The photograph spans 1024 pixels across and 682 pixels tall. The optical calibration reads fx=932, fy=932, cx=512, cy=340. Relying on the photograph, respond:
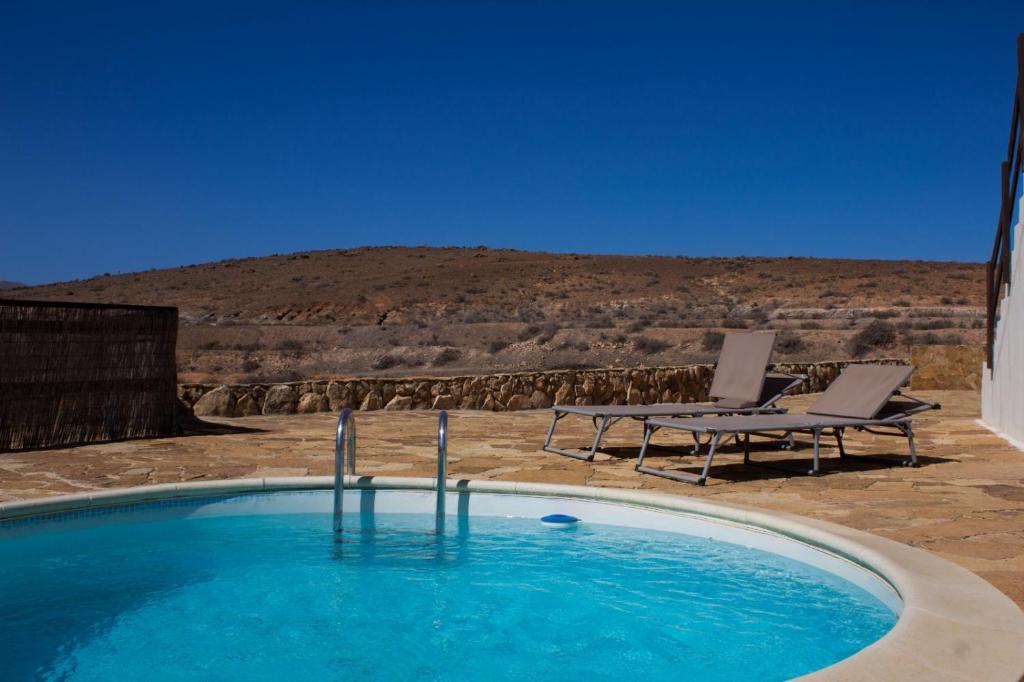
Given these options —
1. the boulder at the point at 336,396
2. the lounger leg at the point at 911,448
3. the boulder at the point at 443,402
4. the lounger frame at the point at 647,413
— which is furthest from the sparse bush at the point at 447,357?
the lounger leg at the point at 911,448

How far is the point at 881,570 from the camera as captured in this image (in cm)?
430

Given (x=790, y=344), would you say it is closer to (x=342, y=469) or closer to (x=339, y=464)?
(x=342, y=469)

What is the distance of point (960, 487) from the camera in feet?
21.6

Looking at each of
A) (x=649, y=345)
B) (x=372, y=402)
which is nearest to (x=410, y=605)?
(x=372, y=402)

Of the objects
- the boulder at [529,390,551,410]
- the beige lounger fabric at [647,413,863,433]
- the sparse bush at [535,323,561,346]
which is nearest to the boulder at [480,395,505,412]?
the boulder at [529,390,551,410]

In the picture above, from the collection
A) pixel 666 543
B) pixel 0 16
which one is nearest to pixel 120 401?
pixel 666 543

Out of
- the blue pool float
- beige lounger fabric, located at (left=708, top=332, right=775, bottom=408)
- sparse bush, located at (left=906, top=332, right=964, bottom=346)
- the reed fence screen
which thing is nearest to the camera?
the blue pool float

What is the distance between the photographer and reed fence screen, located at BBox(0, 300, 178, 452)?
882 centimetres

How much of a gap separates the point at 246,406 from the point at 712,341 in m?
14.6

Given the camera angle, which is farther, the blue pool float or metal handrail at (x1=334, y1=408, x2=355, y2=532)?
the blue pool float

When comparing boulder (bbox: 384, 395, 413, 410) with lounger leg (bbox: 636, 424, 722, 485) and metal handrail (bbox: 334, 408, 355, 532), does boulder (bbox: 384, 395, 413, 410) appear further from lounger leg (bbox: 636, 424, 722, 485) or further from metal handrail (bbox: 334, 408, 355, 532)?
metal handrail (bbox: 334, 408, 355, 532)

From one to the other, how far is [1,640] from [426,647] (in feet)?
6.38

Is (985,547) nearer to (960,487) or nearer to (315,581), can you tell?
(960,487)

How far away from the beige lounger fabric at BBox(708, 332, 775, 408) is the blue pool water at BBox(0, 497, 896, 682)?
3.66 metres
